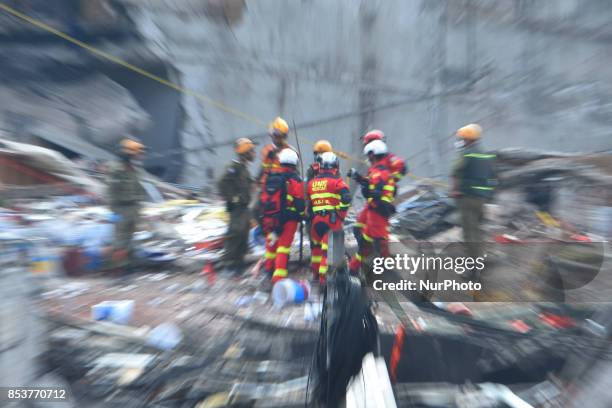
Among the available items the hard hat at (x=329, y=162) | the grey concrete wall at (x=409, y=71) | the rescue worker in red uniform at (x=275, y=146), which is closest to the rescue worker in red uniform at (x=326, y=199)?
the hard hat at (x=329, y=162)

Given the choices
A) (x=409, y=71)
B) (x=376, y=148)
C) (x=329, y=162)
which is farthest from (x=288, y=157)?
(x=409, y=71)

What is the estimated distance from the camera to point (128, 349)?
7.55ft

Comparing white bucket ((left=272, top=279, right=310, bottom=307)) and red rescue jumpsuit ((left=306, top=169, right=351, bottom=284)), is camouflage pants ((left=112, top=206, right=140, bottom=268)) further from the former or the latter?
red rescue jumpsuit ((left=306, top=169, right=351, bottom=284))

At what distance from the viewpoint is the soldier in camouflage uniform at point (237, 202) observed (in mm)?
4371

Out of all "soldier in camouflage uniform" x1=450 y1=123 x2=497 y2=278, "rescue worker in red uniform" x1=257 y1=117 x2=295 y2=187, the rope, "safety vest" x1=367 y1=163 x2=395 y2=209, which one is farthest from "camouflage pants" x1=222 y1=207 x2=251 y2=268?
the rope

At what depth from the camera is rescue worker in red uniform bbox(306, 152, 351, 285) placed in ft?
12.2

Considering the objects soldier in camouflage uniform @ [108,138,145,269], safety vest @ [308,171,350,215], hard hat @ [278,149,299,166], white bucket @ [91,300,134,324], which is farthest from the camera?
soldier in camouflage uniform @ [108,138,145,269]

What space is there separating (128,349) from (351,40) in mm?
8647

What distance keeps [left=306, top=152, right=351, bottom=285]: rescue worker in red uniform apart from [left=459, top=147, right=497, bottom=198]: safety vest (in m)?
1.21

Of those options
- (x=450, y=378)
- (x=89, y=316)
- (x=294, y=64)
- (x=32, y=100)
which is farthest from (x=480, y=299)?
(x=32, y=100)

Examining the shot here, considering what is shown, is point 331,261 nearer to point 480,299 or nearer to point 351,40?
point 480,299

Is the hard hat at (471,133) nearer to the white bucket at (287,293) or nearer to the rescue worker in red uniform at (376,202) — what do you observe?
the rescue worker in red uniform at (376,202)

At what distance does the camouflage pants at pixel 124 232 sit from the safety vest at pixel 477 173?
389 centimetres

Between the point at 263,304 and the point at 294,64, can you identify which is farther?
the point at 294,64
